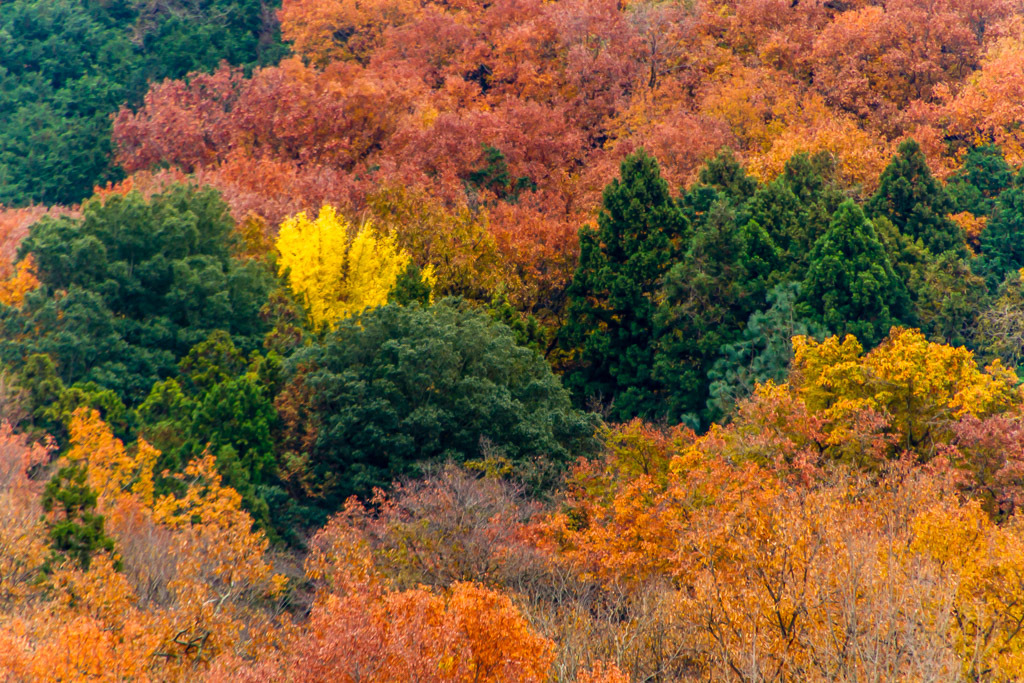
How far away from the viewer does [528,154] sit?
49.0 metres

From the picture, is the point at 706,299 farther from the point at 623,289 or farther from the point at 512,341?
the point at 512,341

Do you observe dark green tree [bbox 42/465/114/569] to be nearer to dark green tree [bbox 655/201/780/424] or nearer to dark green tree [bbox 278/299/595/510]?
dark green tree [bbox 278/299/595/510]

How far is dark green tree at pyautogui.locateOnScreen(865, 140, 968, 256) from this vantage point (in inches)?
1630

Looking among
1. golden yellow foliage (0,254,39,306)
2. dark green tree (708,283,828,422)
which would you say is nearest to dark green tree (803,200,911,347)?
dark green tree (708,283,828,422)

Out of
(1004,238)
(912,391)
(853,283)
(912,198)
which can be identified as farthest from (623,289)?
(912,391)

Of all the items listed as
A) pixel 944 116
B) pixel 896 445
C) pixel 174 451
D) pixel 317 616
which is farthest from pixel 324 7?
pixel 317 616

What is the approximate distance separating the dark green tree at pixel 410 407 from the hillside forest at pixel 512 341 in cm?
12

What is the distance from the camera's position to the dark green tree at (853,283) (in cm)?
3675

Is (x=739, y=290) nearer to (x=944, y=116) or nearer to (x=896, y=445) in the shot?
(x=896, y=445)

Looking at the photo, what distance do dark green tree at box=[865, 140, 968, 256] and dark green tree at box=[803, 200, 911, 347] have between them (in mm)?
4227

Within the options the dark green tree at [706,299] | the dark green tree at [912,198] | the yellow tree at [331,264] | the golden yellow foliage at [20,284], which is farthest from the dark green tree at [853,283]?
the golden yellow foliage at [20,284]

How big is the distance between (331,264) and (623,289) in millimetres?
10237

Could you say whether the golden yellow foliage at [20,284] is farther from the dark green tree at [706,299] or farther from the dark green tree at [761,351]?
the dark green tree at [761,351]

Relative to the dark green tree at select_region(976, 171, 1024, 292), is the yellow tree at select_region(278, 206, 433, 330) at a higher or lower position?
lower
